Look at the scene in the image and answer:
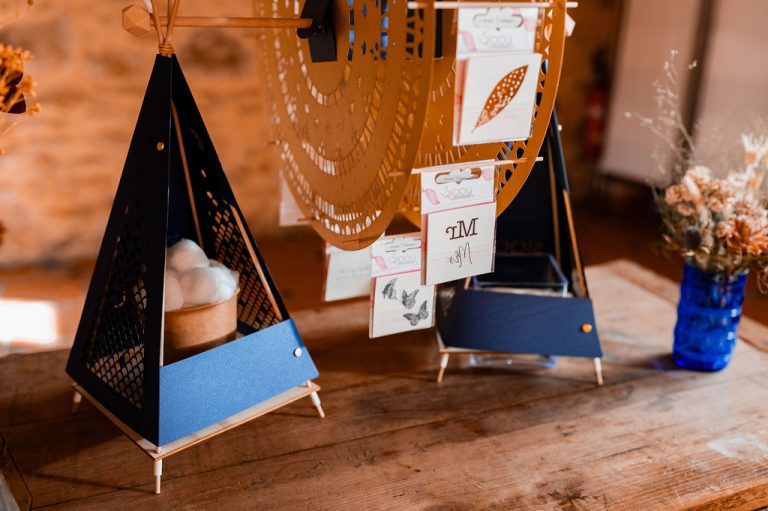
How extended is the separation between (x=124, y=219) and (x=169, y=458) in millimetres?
368

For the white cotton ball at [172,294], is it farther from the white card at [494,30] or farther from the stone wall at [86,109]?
the stone wall at [86,109]

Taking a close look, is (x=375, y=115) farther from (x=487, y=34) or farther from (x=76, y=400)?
(x=76, y=400)

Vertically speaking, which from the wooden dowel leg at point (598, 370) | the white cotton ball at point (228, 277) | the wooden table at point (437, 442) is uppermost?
the white cotton ball at point (228, 277)

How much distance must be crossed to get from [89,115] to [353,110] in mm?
2576

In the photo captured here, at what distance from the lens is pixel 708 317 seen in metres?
1.31

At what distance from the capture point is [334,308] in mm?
1558

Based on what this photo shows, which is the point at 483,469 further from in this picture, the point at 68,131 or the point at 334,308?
the point at 68,131

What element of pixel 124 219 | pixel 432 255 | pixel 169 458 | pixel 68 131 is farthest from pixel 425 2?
pixel 68 131

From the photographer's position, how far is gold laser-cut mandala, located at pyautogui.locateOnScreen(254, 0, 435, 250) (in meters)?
0.90

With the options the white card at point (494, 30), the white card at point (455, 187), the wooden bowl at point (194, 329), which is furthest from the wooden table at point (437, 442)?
the white card at point (494, 30)

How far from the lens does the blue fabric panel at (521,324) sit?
1.25 metres

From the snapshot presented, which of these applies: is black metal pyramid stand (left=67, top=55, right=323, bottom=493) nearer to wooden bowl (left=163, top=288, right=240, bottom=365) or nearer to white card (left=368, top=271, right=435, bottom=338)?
wooden bowl (left=163, top=288, right=240, bottom=365)

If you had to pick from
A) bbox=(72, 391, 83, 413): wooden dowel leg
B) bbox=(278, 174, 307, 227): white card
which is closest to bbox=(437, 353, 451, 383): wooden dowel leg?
bbox=(278, 174, 307, 227): white card

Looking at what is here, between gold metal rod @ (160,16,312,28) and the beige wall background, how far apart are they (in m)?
1.94
